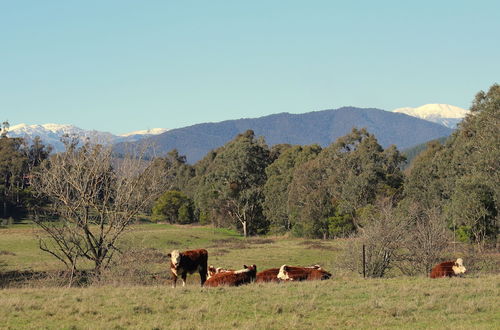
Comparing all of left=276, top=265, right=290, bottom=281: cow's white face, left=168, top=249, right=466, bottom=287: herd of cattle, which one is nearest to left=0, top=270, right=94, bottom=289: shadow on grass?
left=168, top=249, right=466, bottom=287: herd of cattle

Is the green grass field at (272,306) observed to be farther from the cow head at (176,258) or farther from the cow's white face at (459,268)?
the cow's white face at (459,268)

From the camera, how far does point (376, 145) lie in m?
81.3

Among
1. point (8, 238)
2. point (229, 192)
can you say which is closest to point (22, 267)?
point (8, 238)

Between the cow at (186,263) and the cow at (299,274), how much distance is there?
125 inches

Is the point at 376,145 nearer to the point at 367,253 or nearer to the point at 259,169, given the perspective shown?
the point at 259,169

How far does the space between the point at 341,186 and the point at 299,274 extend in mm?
53486

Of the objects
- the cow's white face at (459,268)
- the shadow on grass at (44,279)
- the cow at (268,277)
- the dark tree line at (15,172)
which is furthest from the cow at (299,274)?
the dark tree line at (15,172)

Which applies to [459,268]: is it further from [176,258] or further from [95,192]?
[95,192]

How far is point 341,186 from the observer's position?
76688 mm

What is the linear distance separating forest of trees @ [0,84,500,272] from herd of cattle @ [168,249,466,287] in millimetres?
8065

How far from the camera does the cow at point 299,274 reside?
2384cm

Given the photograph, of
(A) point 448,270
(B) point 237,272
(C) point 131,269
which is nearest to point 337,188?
(A) point 448,270

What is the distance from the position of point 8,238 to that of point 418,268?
4719 centimetres

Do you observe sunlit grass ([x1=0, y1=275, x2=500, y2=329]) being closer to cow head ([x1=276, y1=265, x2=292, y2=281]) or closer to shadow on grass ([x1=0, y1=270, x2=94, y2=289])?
cow head ([x1=276, y1=265, x2=292, y2=281])
